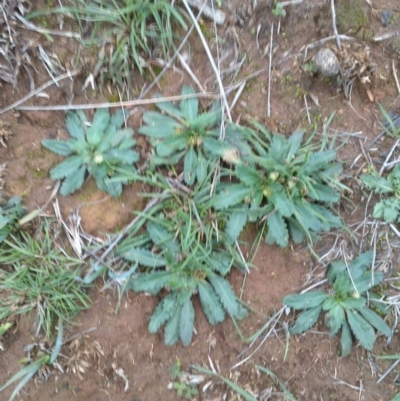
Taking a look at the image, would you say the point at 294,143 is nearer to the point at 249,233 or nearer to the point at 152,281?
the point at 249,233

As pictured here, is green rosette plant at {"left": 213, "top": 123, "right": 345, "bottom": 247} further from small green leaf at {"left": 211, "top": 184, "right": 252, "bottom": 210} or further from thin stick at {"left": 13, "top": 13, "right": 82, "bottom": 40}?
thin stick at {"left": 13, "top": 13, "right": 82, "bottom": 40}

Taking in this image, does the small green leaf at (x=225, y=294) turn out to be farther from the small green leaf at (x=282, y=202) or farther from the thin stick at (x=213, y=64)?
the thin stick at (x=213, y=64)

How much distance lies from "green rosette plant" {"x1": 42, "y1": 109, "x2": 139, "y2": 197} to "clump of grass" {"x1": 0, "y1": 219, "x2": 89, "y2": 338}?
10.8 inches

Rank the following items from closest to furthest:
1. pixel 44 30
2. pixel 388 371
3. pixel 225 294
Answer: pixel 44 30 < pixel 225 294 < pixel 388 371

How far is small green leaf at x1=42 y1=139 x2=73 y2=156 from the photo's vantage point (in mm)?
2121

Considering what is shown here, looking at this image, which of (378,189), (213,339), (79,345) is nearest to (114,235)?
(79,345)

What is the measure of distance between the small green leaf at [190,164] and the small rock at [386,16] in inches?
46.4

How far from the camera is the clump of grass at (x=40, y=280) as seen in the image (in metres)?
2.12

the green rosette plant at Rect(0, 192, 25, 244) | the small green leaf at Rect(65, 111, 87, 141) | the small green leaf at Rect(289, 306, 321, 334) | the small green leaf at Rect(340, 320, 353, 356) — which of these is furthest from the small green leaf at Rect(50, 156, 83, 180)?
the small green leaf at Rect(340, 320, 353, 356)

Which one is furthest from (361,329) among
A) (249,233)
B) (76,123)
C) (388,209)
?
(76,123)

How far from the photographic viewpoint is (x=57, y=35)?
2084 millimetres

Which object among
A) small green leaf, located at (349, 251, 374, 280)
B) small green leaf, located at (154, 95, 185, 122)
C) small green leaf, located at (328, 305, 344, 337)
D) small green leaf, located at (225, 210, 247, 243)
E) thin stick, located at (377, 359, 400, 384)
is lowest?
thin stick, located at (377, 359, 400, 384)

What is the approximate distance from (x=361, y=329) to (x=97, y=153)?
159cm

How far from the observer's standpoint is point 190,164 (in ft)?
6.99
